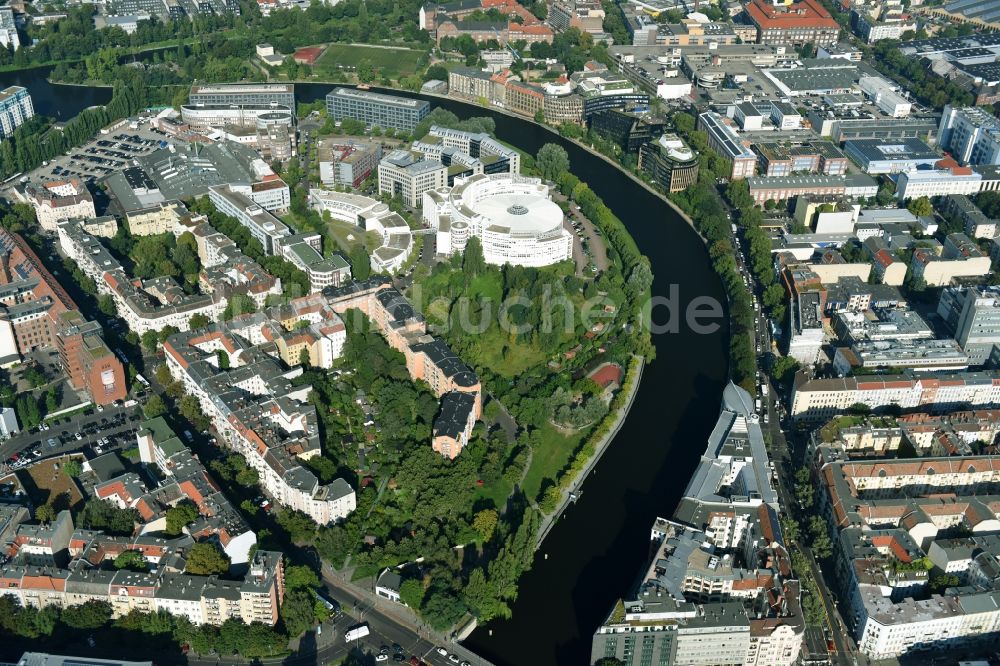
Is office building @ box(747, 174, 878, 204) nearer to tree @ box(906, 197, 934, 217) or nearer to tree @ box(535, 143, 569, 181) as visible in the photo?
tree @ box(906, 197, 934, 217)

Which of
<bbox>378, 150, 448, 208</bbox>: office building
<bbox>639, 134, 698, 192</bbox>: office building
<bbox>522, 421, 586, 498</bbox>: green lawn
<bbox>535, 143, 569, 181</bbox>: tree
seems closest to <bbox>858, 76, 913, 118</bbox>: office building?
<bbox>639, 134, 698, 192</bbox>: office building

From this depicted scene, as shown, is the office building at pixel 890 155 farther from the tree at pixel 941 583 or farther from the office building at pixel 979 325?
the tree at pixel 941 583

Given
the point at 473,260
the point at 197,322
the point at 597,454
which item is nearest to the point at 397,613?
the point at 597,454

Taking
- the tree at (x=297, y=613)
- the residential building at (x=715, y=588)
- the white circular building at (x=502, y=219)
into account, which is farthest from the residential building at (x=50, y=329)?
the residential building at (x=715, y=588)

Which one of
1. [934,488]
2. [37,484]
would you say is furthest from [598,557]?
[37,484]

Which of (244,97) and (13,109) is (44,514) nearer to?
(244,97)
